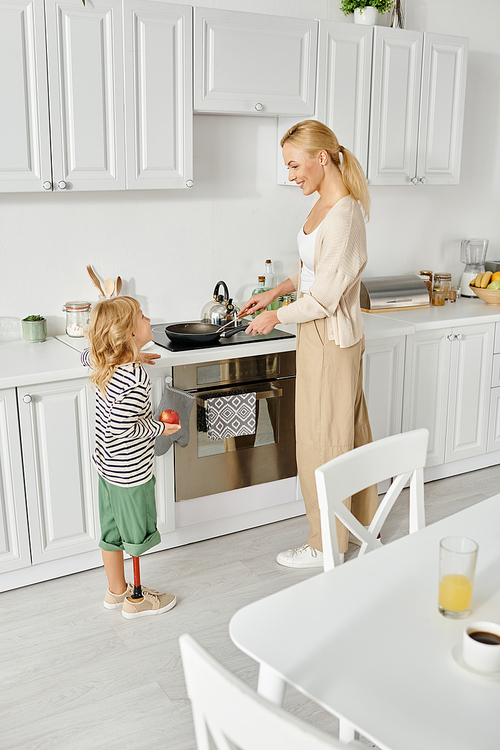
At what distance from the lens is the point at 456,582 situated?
121 centimetres

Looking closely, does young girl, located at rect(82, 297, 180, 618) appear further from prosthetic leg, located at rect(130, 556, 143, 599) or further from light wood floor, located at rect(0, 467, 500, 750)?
light wood floor, located at rect(0, 467, 500, 750)

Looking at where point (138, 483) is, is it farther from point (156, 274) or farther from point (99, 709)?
point (156, 274)

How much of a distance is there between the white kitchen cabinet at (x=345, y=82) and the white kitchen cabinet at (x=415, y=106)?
0.17 feet

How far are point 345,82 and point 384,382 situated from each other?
1313 millimetres

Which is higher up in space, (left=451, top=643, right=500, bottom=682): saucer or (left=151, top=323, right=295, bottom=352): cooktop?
(left=151, top=323, right=295, bottom=352): cooktop

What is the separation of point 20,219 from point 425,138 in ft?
6.28

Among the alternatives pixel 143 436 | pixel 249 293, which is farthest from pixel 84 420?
pixel 249 293

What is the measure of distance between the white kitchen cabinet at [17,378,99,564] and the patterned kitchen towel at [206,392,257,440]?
1.58 ft

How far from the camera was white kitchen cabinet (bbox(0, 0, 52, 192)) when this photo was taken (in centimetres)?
240

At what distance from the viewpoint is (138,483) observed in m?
2.30

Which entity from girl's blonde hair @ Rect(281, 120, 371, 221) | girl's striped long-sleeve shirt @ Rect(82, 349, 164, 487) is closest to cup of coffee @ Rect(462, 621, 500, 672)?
girl's striped long-sleeve shirt @ Rect(82, 349, 164, 487)

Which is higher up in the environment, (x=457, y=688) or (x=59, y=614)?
(x=457, y=688)

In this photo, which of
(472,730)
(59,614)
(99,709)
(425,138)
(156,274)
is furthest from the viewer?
(425,138)

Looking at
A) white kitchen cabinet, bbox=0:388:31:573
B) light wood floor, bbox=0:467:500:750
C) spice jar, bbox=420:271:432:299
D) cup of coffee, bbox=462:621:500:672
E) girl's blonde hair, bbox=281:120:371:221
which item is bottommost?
light wood floor, bbox=0:467:500:750
